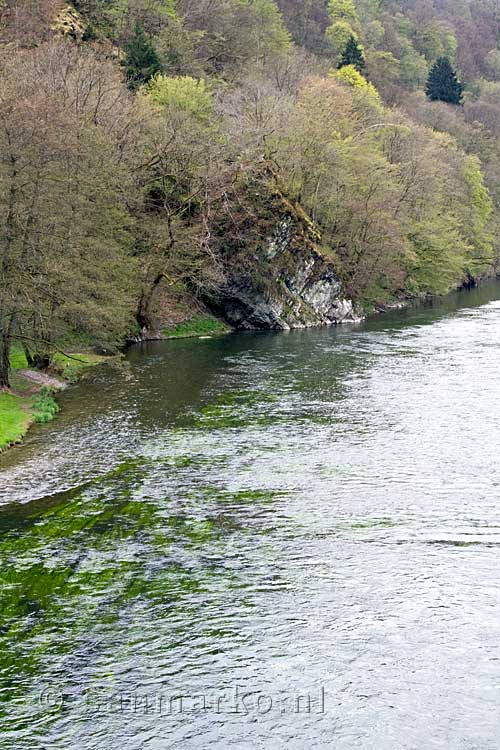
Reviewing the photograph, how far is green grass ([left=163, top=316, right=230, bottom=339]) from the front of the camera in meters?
61.5

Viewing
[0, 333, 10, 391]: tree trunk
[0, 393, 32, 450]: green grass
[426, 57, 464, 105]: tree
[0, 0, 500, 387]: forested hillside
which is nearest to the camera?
[0, 393, 32, 450]: green grass

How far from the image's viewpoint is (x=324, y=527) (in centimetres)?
2114

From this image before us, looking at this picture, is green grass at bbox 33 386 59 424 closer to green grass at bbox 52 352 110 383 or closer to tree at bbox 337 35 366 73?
green grass at bbox 52 352 110 383

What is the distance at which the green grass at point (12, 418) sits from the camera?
97.5 feet

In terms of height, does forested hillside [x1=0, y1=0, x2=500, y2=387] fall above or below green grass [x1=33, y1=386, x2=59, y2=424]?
above

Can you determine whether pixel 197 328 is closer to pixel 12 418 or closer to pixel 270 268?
pixel 270 268

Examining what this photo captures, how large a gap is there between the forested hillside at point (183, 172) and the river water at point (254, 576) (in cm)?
896

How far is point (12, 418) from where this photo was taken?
32125mm

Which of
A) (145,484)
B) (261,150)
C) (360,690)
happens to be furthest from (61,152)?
(261,150)

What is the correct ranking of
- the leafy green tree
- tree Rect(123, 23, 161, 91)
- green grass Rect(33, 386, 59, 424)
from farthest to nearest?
tree Rect(123, 23, 161, 91) < the leafy green tree < green grass Rect(33, 386, 59, 424)

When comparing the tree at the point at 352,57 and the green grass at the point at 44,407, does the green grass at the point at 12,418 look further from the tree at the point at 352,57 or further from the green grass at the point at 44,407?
the tree at the point at 352,57

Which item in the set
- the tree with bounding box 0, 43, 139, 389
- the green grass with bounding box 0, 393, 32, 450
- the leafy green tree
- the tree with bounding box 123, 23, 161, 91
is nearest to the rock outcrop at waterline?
the leafy green tree

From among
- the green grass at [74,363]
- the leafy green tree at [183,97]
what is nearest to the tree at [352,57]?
the leafy green tree at [183,97]

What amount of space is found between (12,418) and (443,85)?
137938 millimetres
